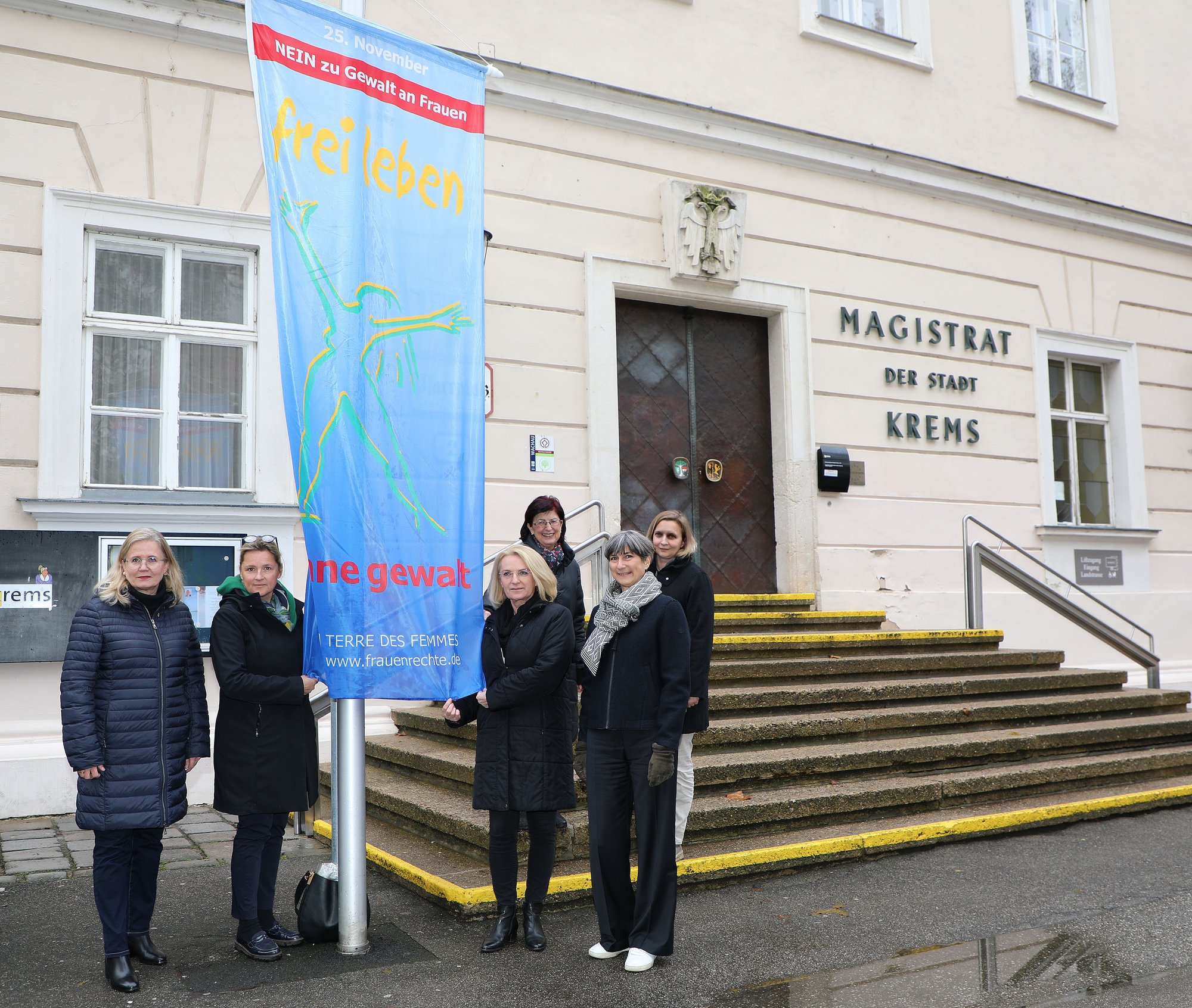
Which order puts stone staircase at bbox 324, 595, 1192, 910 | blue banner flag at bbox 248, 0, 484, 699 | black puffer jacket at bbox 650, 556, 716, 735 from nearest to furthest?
Result: blue banner flag at bbox 248, 0, 484, 699
black puffer jacket at bbox 650, 556, 716, 735
stone staircase at bbox 324, 595, 1192, 910

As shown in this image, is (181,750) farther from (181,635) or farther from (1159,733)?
(1159,733)

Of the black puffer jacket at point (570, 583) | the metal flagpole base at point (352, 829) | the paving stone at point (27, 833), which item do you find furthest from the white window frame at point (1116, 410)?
the paving stone at point (27, 833)

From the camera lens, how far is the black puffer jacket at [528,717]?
4.48m

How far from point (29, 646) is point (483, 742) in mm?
3654

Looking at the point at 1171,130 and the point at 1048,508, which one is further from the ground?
the point at 1171,130

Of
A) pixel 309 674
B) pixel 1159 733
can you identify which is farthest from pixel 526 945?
pixel 1159 733

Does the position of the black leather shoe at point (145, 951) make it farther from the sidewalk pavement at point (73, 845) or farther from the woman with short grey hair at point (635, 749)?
the woman with short grey hair at point (635, 749)

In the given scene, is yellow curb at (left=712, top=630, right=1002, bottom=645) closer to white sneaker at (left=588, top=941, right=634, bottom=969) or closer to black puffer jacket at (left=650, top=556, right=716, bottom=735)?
→ black puffer jacket at (left=650, top=556, right=716, bottom=735)

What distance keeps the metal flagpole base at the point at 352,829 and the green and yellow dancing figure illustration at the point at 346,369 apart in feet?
2.78

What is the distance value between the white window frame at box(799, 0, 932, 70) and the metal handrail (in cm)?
456

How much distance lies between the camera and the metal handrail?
927cm

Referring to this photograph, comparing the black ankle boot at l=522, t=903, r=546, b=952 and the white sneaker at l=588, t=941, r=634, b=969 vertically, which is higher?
the black ankle boot at l=522, t=903, r=546, b=952

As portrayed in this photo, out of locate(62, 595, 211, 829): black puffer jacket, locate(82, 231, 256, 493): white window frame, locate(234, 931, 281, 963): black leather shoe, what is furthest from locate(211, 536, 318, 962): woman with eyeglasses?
locate(82, 231, 256, 493): white window frame

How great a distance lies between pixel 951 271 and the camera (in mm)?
10727
